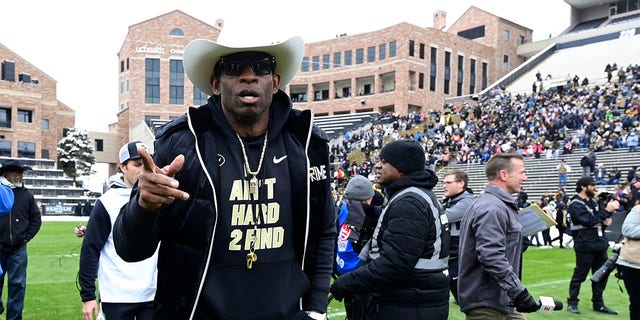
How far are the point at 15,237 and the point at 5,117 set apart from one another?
51.5m

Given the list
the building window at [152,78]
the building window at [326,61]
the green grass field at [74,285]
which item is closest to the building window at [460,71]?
the building window at [326,61]

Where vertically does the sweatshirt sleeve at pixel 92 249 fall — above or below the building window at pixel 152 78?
below

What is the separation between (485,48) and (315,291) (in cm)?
6484

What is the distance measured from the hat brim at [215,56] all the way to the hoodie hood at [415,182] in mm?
1477

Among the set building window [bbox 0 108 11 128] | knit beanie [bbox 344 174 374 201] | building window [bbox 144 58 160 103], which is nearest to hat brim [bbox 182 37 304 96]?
knit beanie [bbox 344 174 374 201]

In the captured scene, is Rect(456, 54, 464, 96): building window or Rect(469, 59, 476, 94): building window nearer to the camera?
Rect(456, 54, 464, 96): building window

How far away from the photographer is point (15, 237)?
6.52 m

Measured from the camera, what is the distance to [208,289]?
2.10m

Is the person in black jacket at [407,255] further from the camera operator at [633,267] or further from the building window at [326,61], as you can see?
the building window at [326,61]

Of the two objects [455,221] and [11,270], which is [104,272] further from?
[455,221]

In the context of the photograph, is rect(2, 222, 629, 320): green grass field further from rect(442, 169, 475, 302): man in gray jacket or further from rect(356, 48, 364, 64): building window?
rect(356, 48, 364, 64): building window

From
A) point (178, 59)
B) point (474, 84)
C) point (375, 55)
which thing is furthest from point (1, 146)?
point (474, 84)

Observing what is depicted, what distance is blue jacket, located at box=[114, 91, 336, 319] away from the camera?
2035mm

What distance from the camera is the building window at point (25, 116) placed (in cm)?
5162
